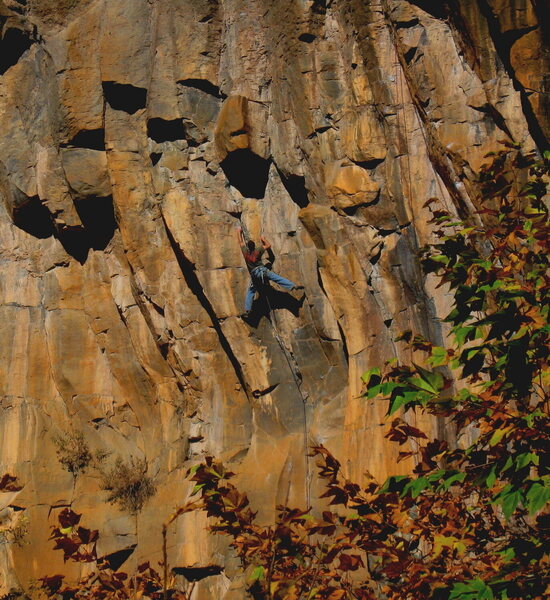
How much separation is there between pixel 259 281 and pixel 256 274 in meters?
0.20

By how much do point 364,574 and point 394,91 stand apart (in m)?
7.74

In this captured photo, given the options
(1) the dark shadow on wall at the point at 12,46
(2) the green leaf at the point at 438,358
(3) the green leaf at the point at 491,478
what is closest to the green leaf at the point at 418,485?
(3) the green leaf at the point at 491,478

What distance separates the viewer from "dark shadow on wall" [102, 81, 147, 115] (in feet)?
44.1

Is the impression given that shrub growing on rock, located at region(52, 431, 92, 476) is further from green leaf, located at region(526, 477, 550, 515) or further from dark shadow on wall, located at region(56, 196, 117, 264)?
green leaf, located at region(526, 477, 550, 515)

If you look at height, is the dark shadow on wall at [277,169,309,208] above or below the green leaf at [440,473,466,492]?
above

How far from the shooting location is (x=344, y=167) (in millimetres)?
11211

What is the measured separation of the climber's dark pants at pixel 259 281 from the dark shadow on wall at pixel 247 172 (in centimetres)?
159

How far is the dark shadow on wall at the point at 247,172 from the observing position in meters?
12.1

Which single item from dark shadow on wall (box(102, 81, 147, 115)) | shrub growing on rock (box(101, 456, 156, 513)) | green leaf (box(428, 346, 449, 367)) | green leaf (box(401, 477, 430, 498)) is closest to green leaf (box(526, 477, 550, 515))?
green leaf (box(401, 477, 430, 498))

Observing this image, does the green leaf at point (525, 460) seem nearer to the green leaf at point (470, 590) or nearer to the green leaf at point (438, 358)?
the green leaf at point (470, 590)

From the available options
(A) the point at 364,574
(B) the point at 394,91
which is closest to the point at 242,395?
(A) the point at 364,574

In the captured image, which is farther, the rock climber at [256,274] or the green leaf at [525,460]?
the rock climber at [256,274]

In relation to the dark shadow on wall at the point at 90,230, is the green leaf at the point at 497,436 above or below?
below

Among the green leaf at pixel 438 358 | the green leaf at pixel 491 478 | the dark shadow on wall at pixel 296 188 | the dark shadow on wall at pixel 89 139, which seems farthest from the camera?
the dark shadow on wall at pixel 89 139
